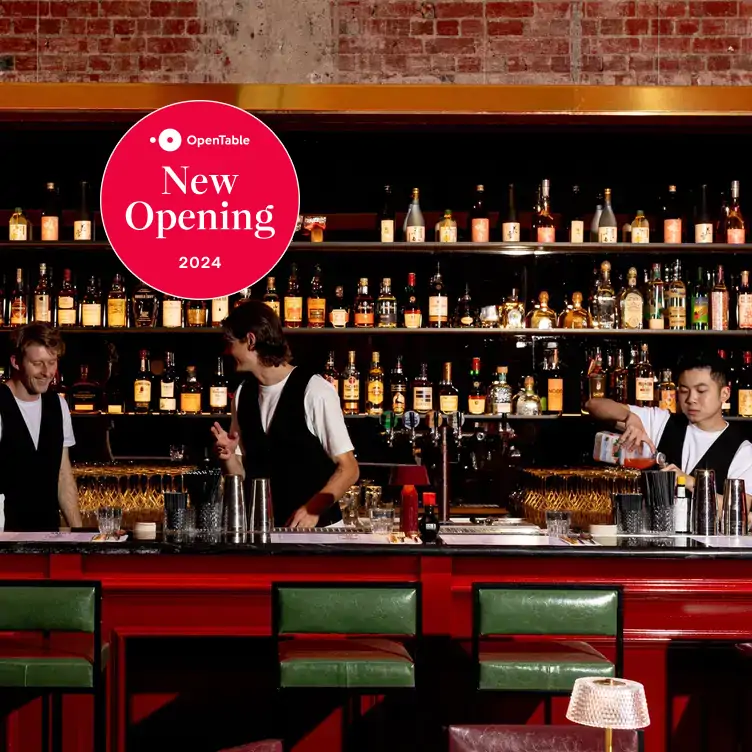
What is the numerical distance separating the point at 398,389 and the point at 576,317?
886 mm

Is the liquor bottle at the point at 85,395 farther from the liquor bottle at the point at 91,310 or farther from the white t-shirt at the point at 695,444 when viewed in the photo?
the white t-shirt at the point at 695,444

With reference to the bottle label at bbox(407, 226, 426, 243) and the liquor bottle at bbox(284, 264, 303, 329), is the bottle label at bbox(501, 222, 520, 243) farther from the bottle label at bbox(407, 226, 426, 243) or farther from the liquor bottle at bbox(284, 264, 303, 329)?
the liquor bottle at bbox(284, 264, 303, 329)

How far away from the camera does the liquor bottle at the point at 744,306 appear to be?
15.2 feet

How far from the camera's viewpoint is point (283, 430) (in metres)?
3.54

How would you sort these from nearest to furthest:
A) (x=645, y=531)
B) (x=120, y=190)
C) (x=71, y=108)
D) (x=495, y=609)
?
(x=495, y=609) → (x=645, y=531) → (x=120, y=190) → (x=71, y=108)

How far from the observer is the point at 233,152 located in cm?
402

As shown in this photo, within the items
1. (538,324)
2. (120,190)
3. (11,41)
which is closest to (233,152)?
(120,190)

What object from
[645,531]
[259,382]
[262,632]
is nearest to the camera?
[262,632]

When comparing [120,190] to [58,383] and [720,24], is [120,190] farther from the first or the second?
[720,24]

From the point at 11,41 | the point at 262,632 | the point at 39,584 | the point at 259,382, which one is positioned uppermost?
the point at 11,41

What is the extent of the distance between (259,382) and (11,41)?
7.00 feet

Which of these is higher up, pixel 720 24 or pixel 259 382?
pixel 720 24

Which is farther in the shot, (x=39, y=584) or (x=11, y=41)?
(x=11, y=41)

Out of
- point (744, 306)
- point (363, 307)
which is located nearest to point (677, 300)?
point (744, 306)
